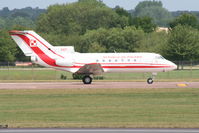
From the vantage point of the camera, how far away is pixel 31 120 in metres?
26.9

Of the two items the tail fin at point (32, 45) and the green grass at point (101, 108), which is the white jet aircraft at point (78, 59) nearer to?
the tail fin at point (32, 45)

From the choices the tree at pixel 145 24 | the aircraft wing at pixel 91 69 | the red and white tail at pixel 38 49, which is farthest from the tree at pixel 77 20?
the aircraft wing at pixel 91 69

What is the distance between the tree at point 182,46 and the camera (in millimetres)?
86675

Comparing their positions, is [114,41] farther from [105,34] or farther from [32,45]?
[32,45]

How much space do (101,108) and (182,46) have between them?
186 ft

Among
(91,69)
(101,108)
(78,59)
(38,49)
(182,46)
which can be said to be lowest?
(101,108)

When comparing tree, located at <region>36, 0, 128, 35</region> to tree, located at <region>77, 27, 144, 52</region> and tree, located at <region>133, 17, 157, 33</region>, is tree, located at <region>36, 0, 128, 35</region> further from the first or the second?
tree, located at <region>77, 27, 144, 52</region>

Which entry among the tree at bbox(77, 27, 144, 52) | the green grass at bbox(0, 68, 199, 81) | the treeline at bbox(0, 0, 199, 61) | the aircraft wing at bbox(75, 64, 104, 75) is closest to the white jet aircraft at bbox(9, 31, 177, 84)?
the aircraft wing at bbox(75, 64, 104, 75)

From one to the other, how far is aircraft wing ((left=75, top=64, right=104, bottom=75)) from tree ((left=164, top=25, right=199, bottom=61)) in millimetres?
37169

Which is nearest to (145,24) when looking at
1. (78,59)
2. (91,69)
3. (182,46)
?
(182,46)

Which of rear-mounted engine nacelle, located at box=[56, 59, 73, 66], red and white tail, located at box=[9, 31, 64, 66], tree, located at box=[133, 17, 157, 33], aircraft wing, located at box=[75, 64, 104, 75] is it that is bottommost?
aircraft wing, located at box=[75, 64, 104, 75]

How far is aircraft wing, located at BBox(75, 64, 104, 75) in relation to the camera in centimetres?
4950

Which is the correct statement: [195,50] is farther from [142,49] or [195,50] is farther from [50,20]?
[50,20]

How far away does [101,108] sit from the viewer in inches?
1234
